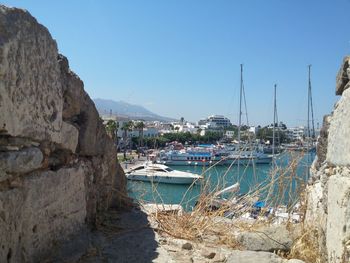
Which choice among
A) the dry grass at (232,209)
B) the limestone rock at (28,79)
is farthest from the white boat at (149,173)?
the limestone rock at (28,79)

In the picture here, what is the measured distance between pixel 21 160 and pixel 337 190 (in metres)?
2.11

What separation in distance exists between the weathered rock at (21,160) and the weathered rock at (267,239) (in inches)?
80.9

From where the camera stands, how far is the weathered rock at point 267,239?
3.92m

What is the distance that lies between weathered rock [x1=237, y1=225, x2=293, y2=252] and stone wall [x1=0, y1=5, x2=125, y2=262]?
1.49 meters

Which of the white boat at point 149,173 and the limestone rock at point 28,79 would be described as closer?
the limestone rock at point 28,79

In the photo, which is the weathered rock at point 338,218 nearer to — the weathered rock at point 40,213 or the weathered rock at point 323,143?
the weathered rock at point 323,143

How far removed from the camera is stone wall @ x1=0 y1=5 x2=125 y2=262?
2.80 metres

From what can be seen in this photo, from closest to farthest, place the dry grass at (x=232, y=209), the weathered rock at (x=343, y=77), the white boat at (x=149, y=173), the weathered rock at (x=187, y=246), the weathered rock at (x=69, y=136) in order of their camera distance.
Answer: the weathered rock at (x=343, y=77), the weathered rock at (x=69, y=136), the weathered rock at (x=187, y=246), the dry grass at (x=232, y=209), the white boat at (x=149, y=173)

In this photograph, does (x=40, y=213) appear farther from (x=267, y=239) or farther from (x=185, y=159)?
(x=185, y=159)

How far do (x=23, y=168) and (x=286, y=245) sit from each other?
238cm

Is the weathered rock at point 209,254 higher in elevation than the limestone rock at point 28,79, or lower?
lower

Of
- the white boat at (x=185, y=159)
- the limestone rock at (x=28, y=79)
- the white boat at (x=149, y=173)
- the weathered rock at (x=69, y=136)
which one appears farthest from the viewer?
the white boat at (x=185, y=159)

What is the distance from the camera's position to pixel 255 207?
5.07m

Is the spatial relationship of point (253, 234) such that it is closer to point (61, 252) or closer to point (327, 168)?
point (327, 168)
